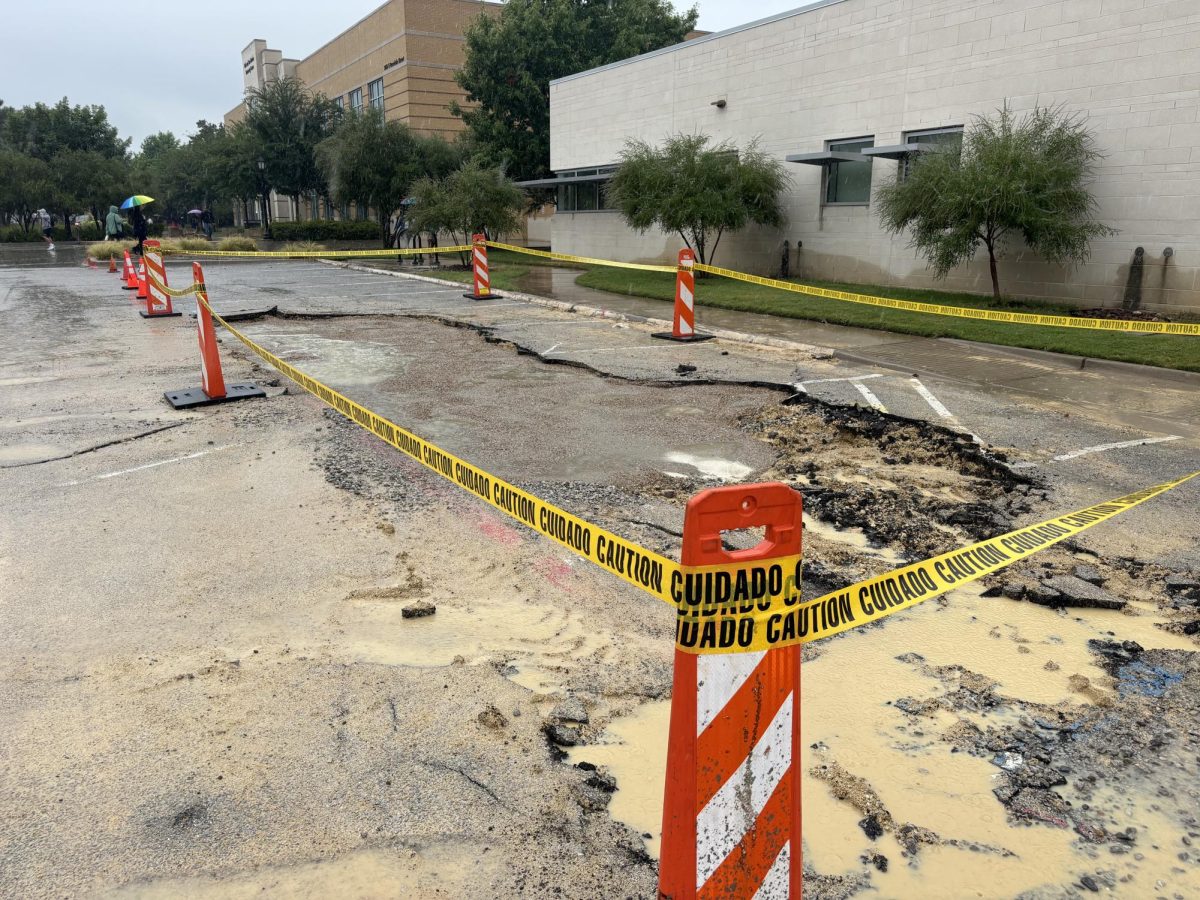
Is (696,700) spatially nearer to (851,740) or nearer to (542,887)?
(542,887)

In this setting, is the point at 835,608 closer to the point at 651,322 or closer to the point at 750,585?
the point at 750,585

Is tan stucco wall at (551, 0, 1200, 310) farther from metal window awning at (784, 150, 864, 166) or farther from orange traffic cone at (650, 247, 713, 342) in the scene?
orange traffic cone at (650, 247, 713, 342)

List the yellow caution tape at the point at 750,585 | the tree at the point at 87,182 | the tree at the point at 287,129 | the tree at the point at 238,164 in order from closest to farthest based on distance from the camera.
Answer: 1. the yellow caution tape at the point at 750,585
2. the tree at the point at 287,129
3. the tree at the point at 238,164
4. the tree at the point at 87,182

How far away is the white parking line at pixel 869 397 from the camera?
824cm

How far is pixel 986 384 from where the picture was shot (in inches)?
379

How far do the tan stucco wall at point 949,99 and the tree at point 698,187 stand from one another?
1.15 m

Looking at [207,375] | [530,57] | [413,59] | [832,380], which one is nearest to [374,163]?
[530,57]

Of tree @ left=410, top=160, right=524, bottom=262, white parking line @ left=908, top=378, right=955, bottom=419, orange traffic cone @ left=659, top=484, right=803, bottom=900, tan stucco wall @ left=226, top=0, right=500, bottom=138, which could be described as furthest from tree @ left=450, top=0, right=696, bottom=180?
orange traffic cone @ left=659, top=484, right=803, bottom=900

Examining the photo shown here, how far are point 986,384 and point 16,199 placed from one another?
57.0 metres

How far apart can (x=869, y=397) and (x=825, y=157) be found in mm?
12766

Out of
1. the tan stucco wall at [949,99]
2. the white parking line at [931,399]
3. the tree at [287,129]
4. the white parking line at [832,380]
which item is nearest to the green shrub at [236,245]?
the tree at [287,129]

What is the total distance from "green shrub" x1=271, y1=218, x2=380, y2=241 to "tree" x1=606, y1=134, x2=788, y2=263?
29230 millimetres

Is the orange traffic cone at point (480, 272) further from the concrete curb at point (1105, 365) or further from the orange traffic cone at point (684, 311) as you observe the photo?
the concrete curb at point (1105, 365)

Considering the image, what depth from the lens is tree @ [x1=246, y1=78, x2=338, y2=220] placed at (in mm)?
50000
